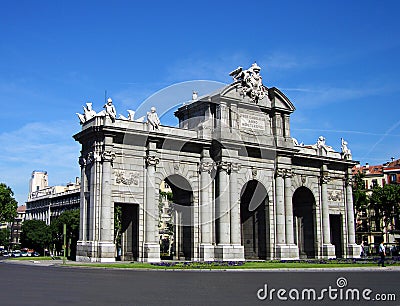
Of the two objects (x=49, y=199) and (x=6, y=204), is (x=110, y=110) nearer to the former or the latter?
(x=6, y=204)

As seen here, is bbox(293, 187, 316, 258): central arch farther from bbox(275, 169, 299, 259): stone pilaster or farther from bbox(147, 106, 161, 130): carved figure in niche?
bbox(147, 106, 161, 130): carved figure in niche

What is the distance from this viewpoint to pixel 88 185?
46062mm

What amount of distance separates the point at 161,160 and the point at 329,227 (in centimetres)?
2373

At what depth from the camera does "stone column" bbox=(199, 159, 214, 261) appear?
1895 inches

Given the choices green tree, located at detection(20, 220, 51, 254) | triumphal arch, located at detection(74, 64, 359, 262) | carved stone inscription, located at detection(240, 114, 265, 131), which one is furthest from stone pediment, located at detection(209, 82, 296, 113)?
green tree, located at detection(20, 220, 51, 254)

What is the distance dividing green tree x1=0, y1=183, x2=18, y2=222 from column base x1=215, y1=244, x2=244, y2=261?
175 feet

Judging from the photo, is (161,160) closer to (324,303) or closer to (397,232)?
(324,303)

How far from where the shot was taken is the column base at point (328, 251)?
56.9m

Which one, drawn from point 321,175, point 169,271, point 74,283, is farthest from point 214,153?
point 74,283

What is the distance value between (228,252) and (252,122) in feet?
47.0

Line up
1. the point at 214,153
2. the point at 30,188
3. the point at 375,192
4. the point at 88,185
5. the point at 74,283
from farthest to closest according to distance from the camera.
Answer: the point at 30,188
the point at 375,192
the point at 214,153
the point at 88,185
the point at 74,283

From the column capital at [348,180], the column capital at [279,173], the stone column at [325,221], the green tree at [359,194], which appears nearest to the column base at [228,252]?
the column capital at [279,173]

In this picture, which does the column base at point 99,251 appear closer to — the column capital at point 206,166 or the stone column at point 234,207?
the column capital at point 206,166

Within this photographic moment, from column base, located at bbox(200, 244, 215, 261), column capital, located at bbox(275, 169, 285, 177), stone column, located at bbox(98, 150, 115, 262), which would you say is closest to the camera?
stone column, located at bbox(98, 150, 115, 262)
